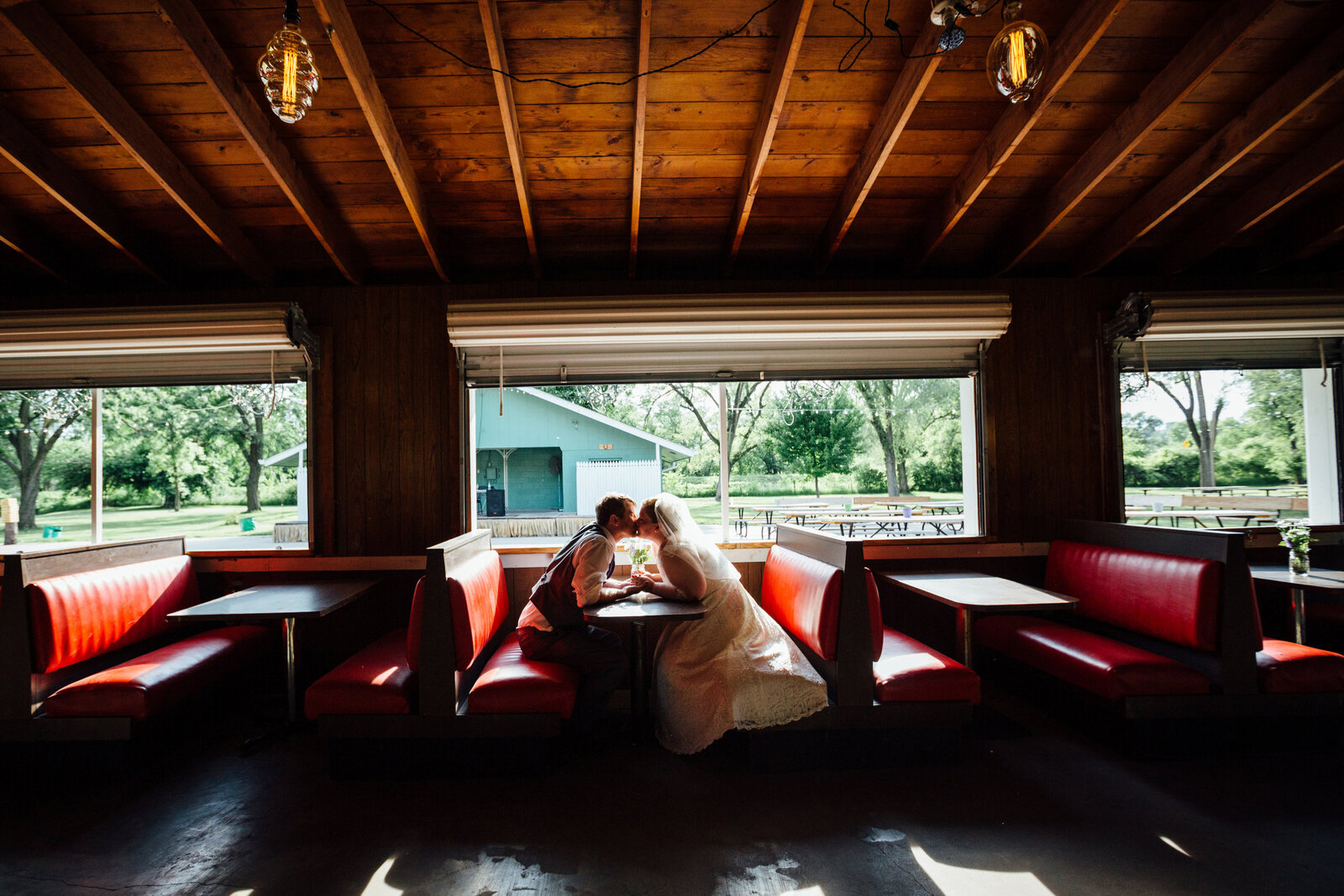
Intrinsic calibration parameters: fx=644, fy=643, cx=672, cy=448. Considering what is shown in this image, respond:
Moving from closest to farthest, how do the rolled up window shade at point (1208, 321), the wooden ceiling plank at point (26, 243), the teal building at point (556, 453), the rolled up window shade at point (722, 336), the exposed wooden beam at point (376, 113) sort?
the exposed wooden beam at point (376, 113)
the wooden ceiling plank at point (26, 243)
the rolled up window shade at point (722, 336)
the rolled up window shade at point (1208, 321)
the teal building at point (556, 453)

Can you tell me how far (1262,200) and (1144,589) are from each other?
8.40ft

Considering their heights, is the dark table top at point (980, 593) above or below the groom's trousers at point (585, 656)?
above

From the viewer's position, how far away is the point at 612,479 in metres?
5.11

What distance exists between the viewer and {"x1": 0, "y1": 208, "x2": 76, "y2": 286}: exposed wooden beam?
3932mm

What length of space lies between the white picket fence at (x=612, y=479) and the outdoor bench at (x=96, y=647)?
7.78 ft

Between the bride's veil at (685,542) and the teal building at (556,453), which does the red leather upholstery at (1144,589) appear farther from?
the teal building at (556,453)

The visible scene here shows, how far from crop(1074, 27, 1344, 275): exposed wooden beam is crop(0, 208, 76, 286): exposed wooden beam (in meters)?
7.00

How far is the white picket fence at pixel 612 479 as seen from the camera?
499 centimetres

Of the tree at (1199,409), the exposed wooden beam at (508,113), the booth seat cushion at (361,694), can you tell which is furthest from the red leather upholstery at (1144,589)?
the booth seat cushion at (361,694)

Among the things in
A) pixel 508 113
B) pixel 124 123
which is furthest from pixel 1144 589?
pixel 124 123

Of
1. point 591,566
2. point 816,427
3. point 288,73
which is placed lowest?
point 591,566

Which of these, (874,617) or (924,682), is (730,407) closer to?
(874,617)

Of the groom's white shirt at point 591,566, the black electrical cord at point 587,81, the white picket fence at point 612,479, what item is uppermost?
the black electrical cord at point 587,81

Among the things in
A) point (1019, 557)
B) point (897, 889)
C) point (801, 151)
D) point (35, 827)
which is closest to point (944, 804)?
point (897, 889)
